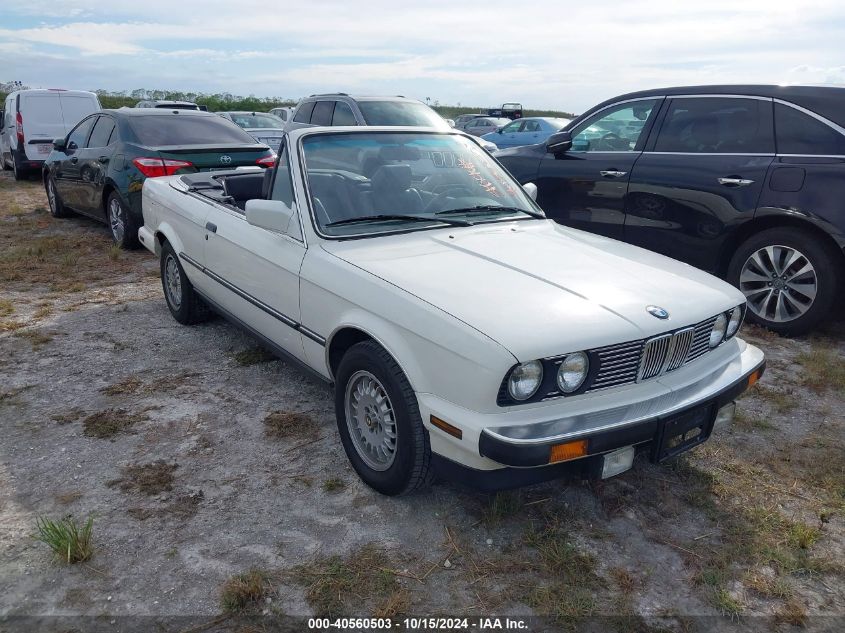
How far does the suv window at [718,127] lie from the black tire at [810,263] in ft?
2.23

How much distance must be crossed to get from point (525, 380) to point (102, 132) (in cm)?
753

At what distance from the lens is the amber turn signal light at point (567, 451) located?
2.55m

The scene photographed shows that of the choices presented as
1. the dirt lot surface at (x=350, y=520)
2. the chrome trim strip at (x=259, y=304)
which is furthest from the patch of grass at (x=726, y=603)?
the chrome trim strip at (x=259, y=304)

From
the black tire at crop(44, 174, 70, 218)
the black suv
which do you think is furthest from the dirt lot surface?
the black tire at crop(44, 174, 70, 218)

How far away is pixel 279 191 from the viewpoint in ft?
13.3

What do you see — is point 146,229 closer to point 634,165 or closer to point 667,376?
point 634,165

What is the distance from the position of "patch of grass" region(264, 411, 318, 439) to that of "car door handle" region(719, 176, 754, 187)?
3.74m

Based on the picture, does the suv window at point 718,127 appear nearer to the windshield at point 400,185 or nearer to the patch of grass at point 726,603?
the windshield at point 400,185

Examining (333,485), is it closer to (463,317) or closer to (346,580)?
(346,580)

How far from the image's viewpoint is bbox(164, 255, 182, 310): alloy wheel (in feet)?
18.1

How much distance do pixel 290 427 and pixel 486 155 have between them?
214 cm

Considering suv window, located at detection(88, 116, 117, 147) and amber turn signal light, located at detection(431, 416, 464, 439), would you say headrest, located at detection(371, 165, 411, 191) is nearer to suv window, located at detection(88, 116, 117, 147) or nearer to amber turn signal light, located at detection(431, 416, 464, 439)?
amber turn signal light, located at detection(431, 416, 464, 439)

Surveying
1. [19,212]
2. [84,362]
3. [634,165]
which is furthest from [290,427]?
[19,212]

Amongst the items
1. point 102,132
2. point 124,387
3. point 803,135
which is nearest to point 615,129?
point 803,135
